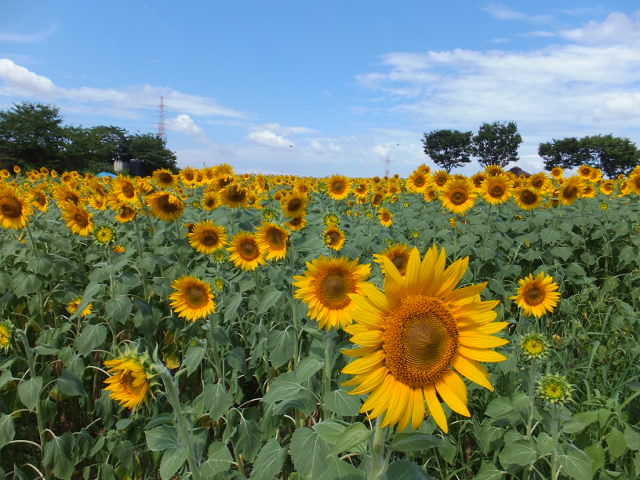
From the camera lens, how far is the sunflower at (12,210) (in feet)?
12.6

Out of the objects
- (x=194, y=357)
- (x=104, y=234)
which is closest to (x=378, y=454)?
(x=194, y=357)

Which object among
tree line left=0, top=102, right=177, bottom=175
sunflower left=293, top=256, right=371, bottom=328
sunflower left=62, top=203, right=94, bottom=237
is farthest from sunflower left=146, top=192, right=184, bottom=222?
tree line left=0, top=102, right=177, bottom=175

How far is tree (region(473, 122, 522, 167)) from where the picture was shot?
68625 millimetres

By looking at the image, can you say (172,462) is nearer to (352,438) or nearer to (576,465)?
(352,438)

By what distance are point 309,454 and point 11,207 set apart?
3.80 m

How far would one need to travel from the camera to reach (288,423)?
10.3 ft

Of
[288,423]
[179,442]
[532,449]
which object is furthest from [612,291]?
[179,442]

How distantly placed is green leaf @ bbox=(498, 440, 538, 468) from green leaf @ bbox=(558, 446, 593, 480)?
13 cm

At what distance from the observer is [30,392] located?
97.8 inches

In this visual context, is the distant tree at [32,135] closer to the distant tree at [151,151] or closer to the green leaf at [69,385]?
the distant tree at [151,151]

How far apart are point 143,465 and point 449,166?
70803 millimetres

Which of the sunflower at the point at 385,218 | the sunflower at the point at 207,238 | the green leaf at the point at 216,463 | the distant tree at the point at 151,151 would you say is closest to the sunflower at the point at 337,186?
the sunflower at the point at 385,218

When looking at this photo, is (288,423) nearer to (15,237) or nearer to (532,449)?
(532,449)

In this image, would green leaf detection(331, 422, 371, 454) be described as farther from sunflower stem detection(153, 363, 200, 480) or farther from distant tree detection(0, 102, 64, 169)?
distant tree detection(0, 102, 64, 169)
